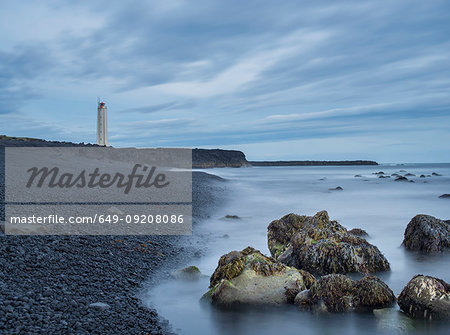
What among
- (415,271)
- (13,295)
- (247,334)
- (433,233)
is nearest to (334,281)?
(247,334)

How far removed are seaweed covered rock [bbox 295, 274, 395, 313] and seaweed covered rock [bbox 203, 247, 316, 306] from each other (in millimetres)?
244

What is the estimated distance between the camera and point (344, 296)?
16.4 ft

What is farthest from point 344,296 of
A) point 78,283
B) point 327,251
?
point 78,283

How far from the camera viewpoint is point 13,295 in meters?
4.27

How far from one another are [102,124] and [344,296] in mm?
56487

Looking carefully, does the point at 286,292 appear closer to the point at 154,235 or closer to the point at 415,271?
the point at 415,271

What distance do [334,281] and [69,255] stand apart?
3.93 meters

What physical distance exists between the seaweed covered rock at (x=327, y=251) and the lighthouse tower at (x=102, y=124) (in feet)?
176

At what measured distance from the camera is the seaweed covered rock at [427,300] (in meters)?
4.65

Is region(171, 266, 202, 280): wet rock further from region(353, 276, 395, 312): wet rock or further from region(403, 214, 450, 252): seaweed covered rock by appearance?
region(403, 214, 450, 252): seaweed covered rock

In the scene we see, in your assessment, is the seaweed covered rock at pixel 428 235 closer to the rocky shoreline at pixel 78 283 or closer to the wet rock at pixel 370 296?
the wet rock at pixel 370 296

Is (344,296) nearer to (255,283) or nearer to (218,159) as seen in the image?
(255,283)

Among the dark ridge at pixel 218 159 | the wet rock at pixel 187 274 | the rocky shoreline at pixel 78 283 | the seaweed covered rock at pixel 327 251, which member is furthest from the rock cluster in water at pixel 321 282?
the dark ridge at pixel 218 159

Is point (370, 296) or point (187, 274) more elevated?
point (370, 296)
